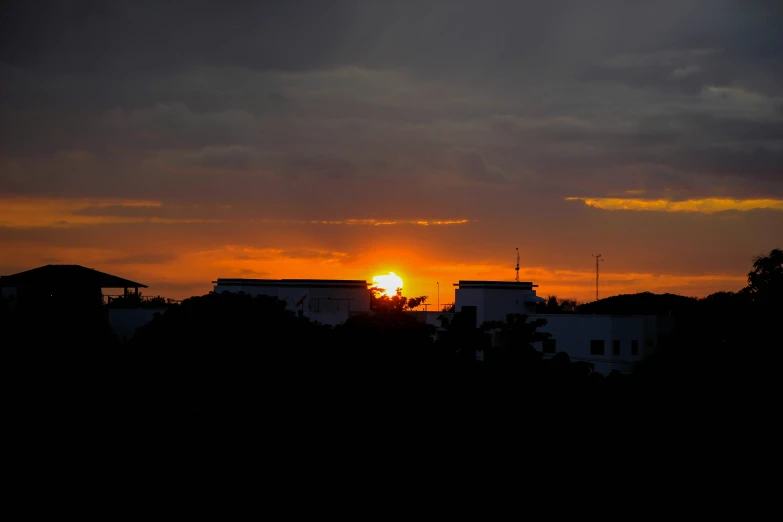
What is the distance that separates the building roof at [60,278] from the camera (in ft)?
188

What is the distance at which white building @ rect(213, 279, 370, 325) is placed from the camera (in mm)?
70438

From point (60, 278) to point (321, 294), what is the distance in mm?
19502

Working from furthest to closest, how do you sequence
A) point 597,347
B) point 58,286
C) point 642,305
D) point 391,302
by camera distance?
point 642,305
point 597,347
point 58,286
point 391,302

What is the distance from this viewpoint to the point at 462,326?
30.5m

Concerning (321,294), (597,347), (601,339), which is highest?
(321,294)

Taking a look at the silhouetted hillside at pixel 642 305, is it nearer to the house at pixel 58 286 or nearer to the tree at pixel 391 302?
the tree at pixel 391 302

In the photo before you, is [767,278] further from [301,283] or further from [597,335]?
[301,283]

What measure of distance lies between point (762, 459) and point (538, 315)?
49.2 metres

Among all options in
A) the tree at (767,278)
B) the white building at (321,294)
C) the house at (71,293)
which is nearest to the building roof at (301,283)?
the white building at (321,294)

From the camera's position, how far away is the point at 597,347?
2746 inches

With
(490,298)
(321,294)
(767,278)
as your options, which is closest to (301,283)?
(321,294)

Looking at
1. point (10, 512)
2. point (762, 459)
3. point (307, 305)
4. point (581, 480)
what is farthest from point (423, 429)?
point (307, 305)

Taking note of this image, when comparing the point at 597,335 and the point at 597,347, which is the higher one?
the point at 597,335

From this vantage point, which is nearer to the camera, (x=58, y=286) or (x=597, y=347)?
(x=58, y=286)
